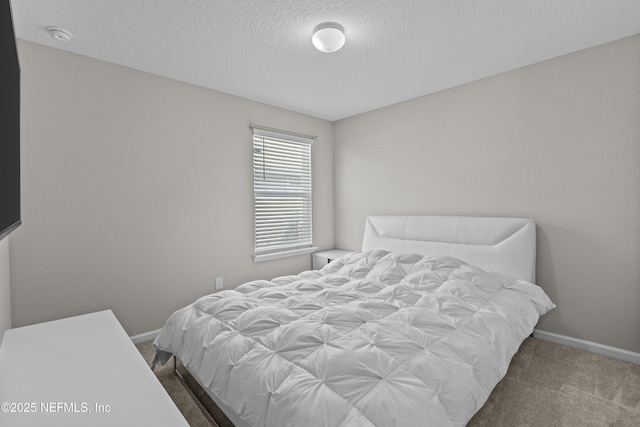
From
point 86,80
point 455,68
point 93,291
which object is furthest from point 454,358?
point 86,80

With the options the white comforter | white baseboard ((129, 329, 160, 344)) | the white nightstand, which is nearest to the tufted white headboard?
the white comforter

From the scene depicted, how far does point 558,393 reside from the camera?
6.63 feet

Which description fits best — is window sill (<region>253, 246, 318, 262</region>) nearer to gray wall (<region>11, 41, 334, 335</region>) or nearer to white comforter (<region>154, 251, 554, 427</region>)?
gray wall (<region>11, 41, 334, 335</region>)

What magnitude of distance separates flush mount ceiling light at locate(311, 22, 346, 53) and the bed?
1.75 m

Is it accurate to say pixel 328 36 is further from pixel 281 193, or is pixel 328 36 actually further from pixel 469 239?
pixel 469 239

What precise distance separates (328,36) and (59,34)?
1867mm

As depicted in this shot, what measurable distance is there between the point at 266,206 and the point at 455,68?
7.98 feet

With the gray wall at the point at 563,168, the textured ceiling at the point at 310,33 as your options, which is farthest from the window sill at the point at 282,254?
the textured ceiling at the point at 310,33

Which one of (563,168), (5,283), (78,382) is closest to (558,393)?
(563,168)

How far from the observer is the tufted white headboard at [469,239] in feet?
8.95

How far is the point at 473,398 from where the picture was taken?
4.33 feet

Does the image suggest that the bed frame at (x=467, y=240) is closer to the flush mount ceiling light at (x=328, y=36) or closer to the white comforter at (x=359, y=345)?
the white comforter at (x=359, y=345)

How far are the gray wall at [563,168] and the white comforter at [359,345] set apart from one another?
465 mm

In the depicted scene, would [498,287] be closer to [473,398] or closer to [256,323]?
[473,398]
